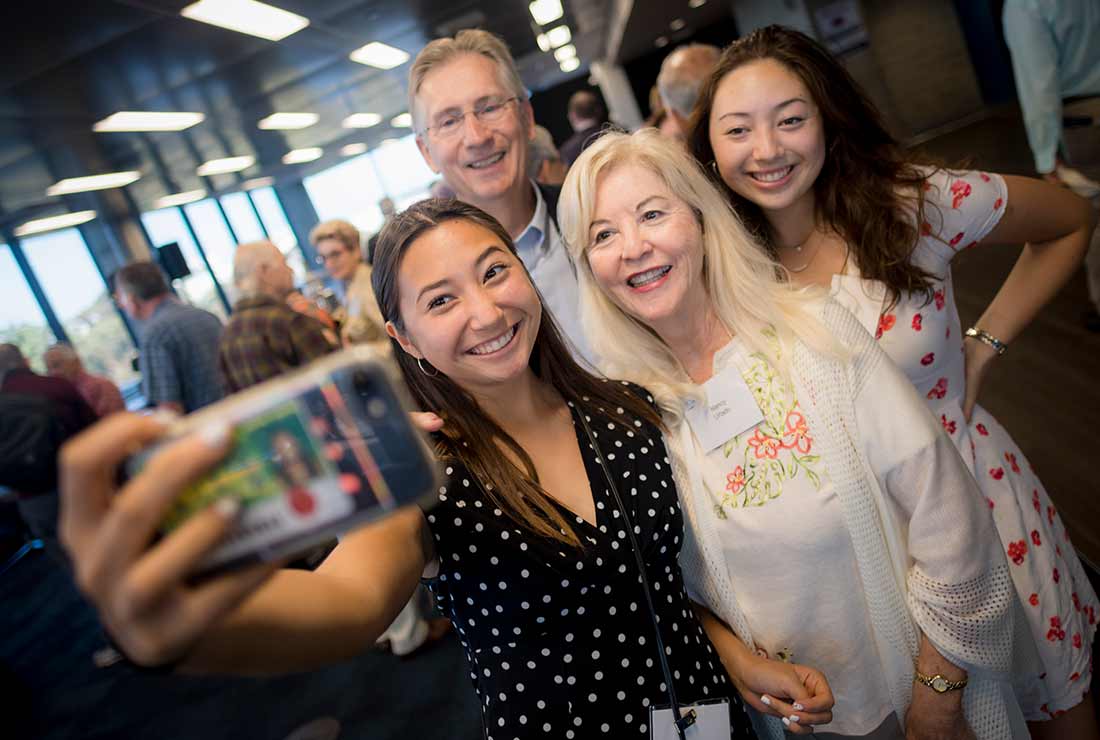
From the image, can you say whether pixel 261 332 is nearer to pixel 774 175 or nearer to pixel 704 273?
pixel 704 273

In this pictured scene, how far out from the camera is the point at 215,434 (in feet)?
1.34

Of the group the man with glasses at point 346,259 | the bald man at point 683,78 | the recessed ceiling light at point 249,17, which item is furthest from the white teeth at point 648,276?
the recessed ceiling light at point 249,17

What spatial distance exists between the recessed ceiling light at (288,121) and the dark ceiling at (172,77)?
5.9 inches

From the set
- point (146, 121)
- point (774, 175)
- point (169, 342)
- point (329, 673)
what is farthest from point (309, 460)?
point (146, 121)

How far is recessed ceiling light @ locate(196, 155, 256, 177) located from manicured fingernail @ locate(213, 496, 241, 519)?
29.0 feet

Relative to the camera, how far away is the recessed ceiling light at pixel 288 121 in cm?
713

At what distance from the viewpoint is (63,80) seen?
384cm

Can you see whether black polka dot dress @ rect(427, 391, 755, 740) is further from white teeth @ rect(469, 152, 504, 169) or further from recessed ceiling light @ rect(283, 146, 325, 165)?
recessed ceiling light @ rect(283, 146, 325, 165)

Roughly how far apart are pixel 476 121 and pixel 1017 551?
5.34 ft

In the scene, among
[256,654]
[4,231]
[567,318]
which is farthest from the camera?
[4,231]

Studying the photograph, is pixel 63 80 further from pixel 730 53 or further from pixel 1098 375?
pixel 1098 375

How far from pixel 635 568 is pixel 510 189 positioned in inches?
46.7

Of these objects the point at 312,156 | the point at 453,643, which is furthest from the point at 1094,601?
the point at 312,156

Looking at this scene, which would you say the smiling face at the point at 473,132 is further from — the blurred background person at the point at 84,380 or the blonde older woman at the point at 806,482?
the blurred background person at the point at 84,380
